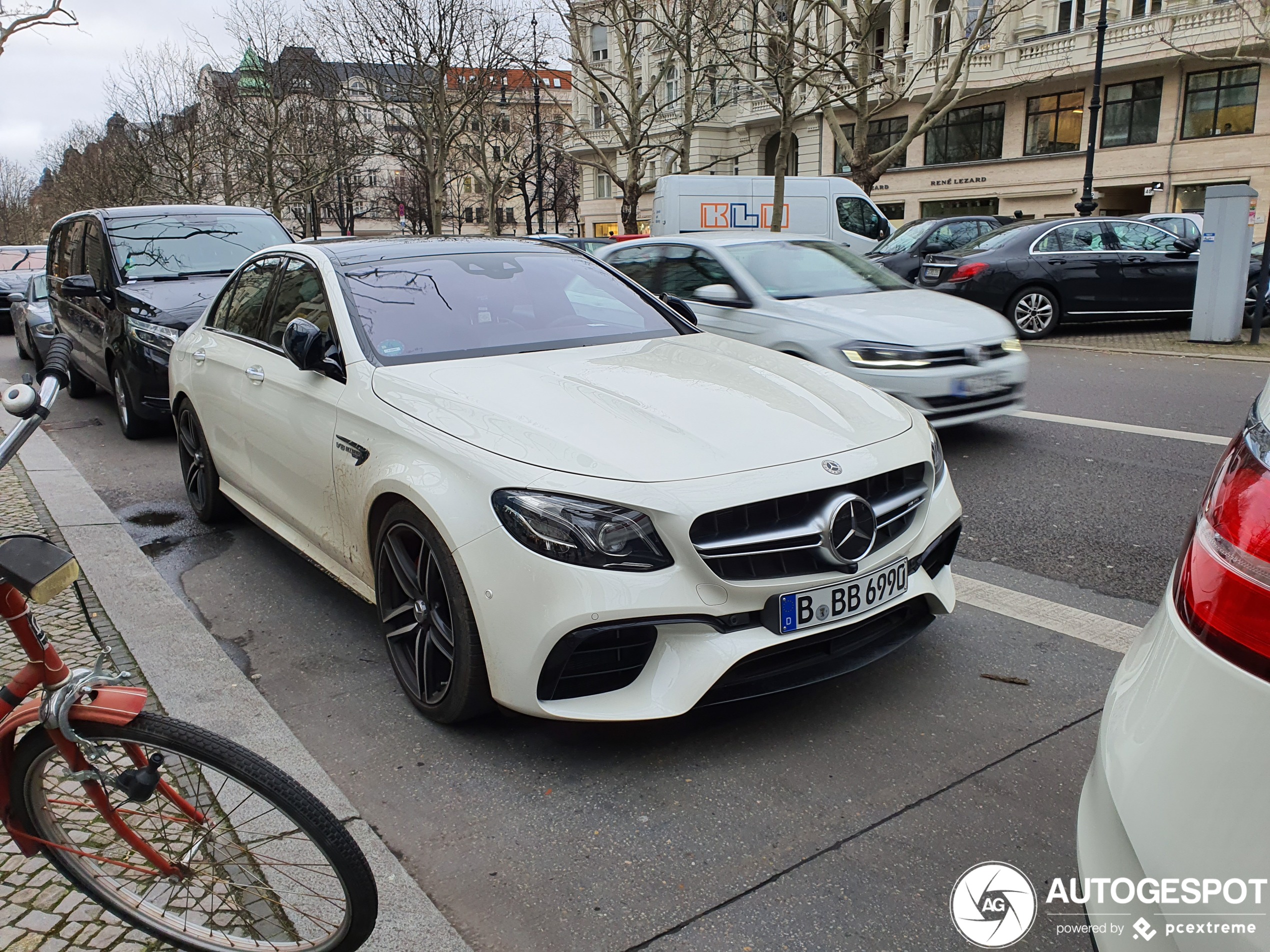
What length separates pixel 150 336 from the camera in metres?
7.89

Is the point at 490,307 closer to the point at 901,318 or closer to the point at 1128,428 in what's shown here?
the point at 901,318

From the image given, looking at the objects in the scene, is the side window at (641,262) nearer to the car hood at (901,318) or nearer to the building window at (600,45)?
the car hood at (901,318)

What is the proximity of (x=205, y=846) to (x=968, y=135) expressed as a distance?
4229cm

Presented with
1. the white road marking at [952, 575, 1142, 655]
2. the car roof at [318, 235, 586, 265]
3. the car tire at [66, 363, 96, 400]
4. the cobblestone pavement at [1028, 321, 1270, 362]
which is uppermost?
the car roof at [318, 235, 586, 265]

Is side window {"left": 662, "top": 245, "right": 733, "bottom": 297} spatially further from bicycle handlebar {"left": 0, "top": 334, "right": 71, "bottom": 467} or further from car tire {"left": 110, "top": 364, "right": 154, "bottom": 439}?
bicycle handlebar {"left": 0, "top": 334, "right": 71, "bottom": 467}

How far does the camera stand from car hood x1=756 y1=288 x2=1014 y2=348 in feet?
22.7

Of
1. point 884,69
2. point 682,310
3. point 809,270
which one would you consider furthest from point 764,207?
point 884,69

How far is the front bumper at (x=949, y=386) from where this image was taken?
6.75 metres

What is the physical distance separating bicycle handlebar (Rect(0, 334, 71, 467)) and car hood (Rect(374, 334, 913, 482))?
1183 mm

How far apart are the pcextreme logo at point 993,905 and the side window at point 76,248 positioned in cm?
960

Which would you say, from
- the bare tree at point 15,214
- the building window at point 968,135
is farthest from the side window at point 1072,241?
the bare tree at point 15,214

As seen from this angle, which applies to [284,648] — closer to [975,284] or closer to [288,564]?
[288,564]

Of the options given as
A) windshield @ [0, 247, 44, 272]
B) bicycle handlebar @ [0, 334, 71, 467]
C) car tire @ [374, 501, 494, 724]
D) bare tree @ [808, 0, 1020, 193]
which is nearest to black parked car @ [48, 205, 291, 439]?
car tire @ [374, 501, 494, 724]

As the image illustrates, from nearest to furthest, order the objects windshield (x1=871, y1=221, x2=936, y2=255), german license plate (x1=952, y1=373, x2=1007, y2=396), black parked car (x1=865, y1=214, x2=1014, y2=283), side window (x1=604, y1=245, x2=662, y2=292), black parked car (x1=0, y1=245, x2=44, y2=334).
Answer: german license plate (x1=952, y1=373, x2=1007, y2=396), side window (x1=604, y1=245, x2=662, y2=292), black parked car (x1=865, y1=214, x2=1014, y2=283), windshield (x1=871, y1=221, x2=936, y2=255), black parked car (x1=0, y1=245, x2=44, y2=334)
